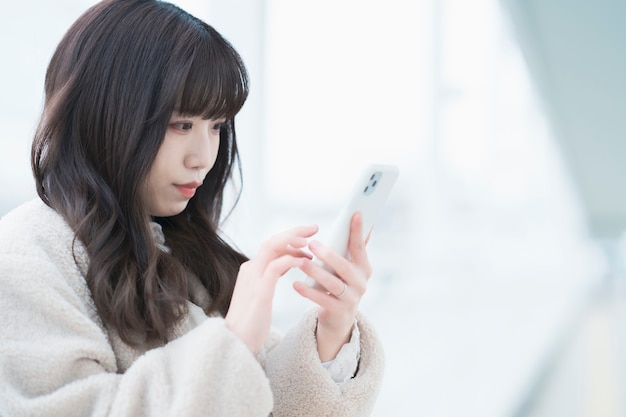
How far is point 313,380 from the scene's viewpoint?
0.94 meters

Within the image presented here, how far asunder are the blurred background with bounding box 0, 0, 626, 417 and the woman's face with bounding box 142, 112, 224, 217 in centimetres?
54

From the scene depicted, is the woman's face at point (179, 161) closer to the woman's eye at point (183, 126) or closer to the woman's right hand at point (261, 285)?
the woman's eye at point (183, 126)

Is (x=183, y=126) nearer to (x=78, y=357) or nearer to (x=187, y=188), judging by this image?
(x=187, y=188)

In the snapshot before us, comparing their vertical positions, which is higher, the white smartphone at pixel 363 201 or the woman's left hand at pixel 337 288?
the white smartphone at pixel 363 201

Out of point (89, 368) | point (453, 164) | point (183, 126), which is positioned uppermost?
point (453, 164)

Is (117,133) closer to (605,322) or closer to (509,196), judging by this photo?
(605,322)

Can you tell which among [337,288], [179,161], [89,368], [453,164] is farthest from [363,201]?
[453,164]

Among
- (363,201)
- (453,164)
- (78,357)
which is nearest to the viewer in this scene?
(78,357)

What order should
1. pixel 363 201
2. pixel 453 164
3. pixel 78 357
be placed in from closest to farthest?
pixel 78 357 → pixel 363 201 → pixel 453 164

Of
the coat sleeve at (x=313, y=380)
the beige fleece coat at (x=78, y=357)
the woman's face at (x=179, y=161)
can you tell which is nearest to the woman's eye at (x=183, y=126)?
the woman's face at (x=179, y=161)

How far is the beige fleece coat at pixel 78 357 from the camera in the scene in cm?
72

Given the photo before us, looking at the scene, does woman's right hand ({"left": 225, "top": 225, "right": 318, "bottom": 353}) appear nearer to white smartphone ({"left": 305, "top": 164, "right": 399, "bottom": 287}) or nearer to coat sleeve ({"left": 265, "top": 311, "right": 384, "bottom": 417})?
white smartphone ({"left": 305, "top": 164, "right": 399, "bottom": 287})

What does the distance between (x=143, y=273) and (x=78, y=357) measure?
0.47 feet

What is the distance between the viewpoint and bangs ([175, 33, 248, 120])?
2.88ft
